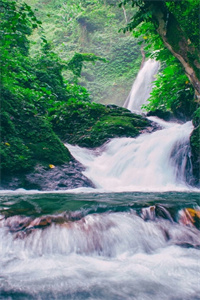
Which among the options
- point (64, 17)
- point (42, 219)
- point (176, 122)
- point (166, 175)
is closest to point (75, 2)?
point (64, 17)

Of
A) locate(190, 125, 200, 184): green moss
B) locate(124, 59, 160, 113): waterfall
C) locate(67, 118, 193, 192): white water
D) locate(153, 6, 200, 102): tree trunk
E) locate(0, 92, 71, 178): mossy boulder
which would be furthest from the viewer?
locate(124, 59, 160, 113): waterfall

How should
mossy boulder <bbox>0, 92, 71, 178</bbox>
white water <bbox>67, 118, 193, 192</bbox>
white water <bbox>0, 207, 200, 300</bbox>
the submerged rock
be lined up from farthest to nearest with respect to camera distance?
white water <bbox>67, 118, 193, 192</bbox> → mossy boulder <bbox>0, 92, 71, 178</bbox> → the submerged rock → white water <bbox>0, 207, 200, 300</bbox>

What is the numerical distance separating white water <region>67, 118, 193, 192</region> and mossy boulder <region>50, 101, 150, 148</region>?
0.84 meters

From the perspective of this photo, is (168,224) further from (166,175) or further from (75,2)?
(75,2)

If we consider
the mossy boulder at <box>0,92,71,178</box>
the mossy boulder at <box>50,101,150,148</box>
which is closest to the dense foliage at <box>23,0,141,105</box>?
the mossy boulder at <box>50,101,150,148</box>

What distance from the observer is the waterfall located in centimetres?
1811

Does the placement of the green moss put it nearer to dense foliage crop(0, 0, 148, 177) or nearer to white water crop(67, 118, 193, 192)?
white water crop(67, 118, 193, 192)

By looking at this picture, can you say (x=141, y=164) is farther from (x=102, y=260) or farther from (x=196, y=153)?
(x=102, y=260)

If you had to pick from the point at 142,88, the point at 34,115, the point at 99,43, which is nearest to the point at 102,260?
the point at 34,115

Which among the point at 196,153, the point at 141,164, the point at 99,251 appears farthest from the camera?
the point at 141,164

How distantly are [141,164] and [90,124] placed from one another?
319cm

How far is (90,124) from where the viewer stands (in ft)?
28.9

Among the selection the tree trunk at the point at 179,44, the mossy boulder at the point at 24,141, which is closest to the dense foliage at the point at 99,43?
the tree trunk at the point at 179,44

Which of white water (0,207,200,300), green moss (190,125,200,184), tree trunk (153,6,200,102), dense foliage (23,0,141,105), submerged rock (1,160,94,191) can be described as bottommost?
submerged rock (1,160,94,191)
